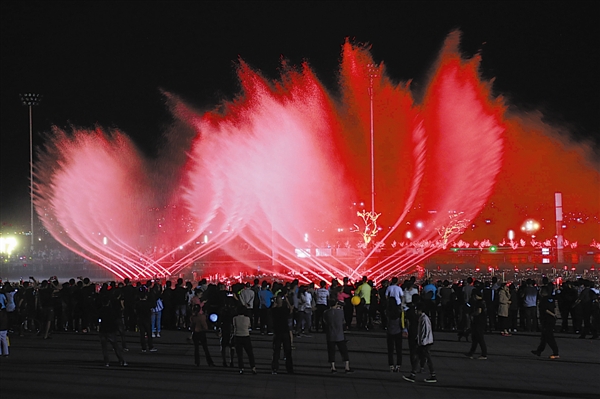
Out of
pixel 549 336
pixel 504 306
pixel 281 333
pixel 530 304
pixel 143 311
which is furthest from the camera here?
pixel 530 304

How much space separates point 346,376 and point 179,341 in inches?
274

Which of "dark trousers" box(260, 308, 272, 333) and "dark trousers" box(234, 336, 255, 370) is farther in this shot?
"dark trousers" box(260, 308, 272, 333)

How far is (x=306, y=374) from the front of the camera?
15266mm

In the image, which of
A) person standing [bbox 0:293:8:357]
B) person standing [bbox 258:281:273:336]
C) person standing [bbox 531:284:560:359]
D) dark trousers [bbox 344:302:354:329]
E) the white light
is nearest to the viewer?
person standing [bbox 531:284:560:359]

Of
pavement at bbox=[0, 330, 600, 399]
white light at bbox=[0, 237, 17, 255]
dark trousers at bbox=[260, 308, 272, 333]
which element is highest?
white light at bbox=[0, 237, 17, 255]

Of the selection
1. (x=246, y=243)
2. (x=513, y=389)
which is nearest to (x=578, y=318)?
(x=513, y=389)

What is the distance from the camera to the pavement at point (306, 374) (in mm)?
13383

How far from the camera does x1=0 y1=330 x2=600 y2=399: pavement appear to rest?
13.4 m

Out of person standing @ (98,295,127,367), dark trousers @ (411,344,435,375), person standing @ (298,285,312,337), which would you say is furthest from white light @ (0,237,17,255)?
dark trousers @ (411,344,435,375)

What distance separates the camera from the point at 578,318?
2142 centimetres

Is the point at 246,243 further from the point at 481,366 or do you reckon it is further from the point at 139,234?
the point at 481,366

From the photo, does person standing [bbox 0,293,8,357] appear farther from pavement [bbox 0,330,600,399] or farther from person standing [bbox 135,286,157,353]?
person standing [bbox 135,286,157,353]

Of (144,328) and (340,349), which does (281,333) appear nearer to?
(340,349)

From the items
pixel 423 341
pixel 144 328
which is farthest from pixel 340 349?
pixel 144 328
